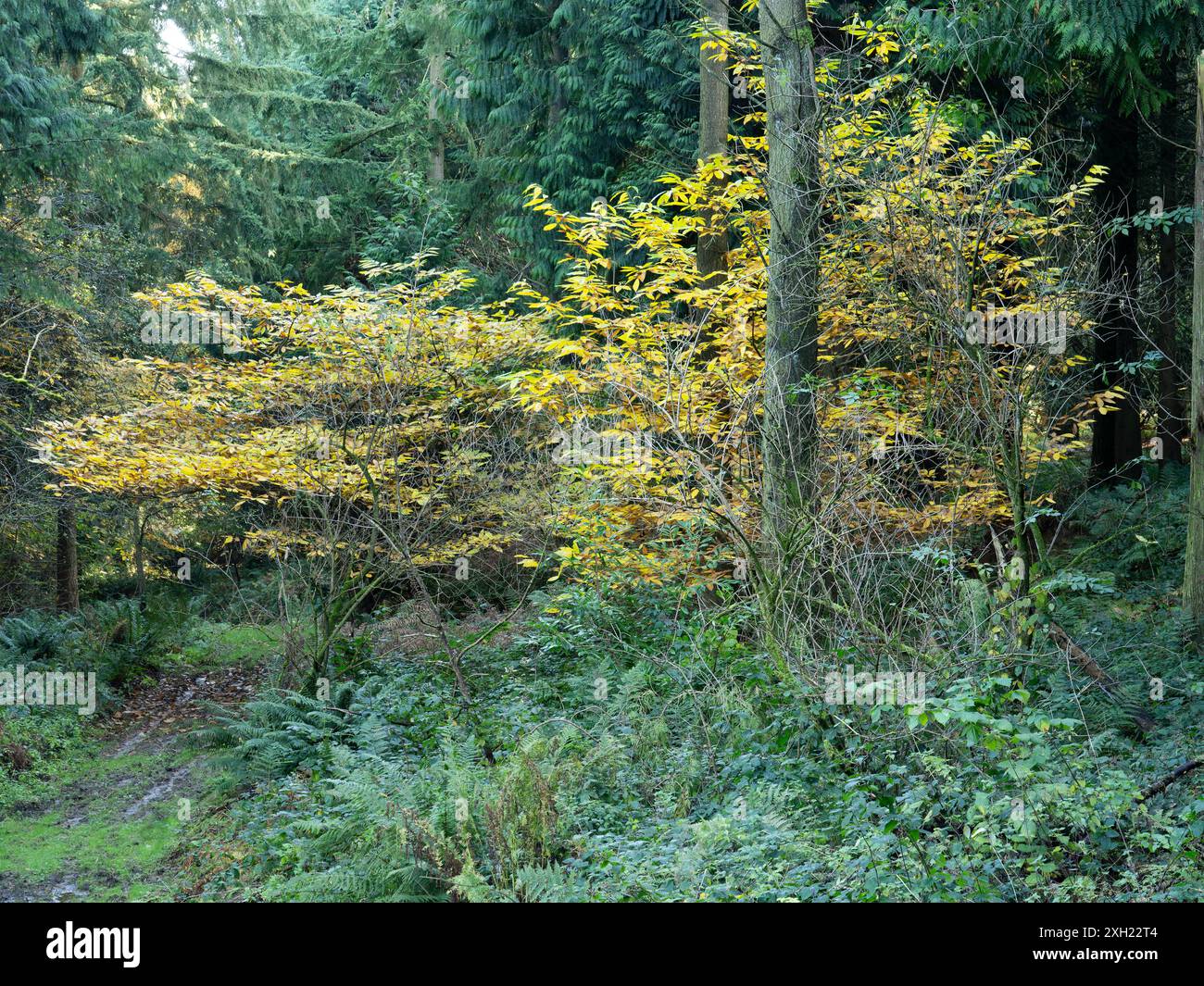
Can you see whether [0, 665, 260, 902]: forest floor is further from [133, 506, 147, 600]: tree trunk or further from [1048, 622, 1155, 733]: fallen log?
[1048, 622, 1155, 733]: fallen log

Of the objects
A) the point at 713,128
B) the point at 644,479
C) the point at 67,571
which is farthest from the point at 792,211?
the point at 67,571

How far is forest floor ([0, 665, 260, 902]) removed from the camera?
24.6 ft

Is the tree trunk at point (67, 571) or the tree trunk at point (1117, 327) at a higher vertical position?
the tree trunk at point (1117, 327)

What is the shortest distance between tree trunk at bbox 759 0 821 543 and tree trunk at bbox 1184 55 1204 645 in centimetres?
302

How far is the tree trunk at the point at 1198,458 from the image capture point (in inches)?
316

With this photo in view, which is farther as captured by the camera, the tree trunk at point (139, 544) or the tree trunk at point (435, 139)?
the tree trunk at point (435, 139)

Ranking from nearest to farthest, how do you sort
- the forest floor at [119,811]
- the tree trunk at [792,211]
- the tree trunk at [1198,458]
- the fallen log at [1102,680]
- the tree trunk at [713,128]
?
the fallen log at [1102,680] < the forest floor at [119,811] < the tree trunk at [792,211] < the tree trunk at [1198,458] < the tree trunk at [713,128]

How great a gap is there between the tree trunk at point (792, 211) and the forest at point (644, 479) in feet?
0.14

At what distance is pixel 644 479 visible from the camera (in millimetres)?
8445

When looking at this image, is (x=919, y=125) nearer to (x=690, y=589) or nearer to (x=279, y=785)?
(x=690, y=589)

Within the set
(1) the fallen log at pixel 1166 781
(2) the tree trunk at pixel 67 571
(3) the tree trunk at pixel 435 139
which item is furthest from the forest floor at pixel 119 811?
(3) the tree trunk at pixel 435 139

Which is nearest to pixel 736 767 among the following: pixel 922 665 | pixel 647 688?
pixel 922 665

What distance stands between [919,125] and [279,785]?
24.6ft

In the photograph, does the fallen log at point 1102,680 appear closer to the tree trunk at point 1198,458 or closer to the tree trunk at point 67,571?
the tree trunk at point 1198,458
